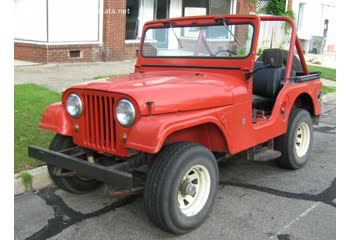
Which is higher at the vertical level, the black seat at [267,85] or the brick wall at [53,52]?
the brick wall at [53,52]

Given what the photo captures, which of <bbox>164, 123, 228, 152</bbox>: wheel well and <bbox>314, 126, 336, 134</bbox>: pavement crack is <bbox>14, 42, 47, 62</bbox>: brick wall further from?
<bbox>164, 123, 228, 152</bbox>: wheel well

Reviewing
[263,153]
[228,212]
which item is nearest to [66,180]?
[228,212]

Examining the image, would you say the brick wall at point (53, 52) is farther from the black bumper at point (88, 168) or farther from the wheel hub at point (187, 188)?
the wheel hub at point (187, 188)

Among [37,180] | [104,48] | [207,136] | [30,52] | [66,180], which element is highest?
[104,48]

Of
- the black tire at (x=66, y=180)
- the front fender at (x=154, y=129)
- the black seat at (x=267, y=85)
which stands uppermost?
the black seat at (x=267, y=85)

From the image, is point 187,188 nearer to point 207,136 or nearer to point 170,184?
point 170,184

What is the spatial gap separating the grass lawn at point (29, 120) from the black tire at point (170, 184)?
1.81 meters

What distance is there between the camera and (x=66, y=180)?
396cm

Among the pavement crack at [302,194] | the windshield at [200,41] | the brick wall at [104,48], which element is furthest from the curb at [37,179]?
the brick wall at [104,48]

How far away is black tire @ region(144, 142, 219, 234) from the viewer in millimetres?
3131

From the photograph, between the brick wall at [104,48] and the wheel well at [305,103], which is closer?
the wheel well at [305,103]

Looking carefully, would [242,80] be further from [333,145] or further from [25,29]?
[25,29]

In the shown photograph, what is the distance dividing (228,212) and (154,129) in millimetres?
1273

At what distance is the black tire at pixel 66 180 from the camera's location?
388 cm
